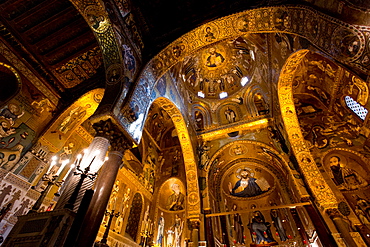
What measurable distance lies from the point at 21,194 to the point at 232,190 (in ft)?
30.3

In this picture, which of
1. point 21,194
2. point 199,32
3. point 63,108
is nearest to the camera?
point 21,194

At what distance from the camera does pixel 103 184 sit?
3574 millimetres

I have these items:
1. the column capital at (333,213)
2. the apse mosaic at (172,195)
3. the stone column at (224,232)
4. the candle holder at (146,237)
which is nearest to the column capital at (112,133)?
the candle holder at (146,237)

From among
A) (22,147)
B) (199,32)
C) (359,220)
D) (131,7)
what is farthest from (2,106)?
(359,220)

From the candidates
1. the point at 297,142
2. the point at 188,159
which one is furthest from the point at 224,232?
the point at 297,142

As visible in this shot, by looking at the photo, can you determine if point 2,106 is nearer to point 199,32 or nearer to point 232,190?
point 199,32

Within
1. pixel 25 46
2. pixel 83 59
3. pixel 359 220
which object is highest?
pixel 83 59

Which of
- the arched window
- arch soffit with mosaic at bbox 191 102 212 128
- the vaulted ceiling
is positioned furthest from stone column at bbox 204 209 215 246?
the arched window

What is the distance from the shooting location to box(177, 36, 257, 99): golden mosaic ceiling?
9.93m

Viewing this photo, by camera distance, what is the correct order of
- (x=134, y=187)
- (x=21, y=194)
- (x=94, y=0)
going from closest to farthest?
(x=94, y=0) → (x=21, y=194) → (x=134, y=187)

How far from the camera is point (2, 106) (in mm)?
5395

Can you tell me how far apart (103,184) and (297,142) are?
7.42 meters

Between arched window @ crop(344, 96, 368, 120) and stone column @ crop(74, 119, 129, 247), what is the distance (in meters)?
8.12

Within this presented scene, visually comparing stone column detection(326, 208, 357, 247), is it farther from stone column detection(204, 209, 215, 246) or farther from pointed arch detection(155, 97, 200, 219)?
pointed arch detection(155, 97, 200, 219)
